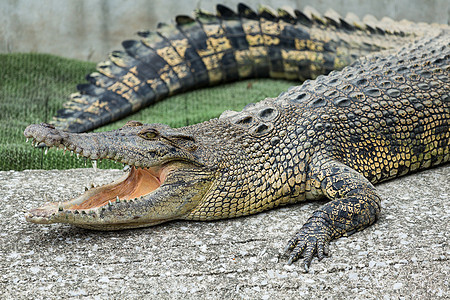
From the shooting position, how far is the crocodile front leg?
2.58 m

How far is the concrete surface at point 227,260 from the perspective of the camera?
2314 millimetres

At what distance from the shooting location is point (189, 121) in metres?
4.58

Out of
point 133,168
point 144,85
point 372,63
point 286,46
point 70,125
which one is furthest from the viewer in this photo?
point 286,46

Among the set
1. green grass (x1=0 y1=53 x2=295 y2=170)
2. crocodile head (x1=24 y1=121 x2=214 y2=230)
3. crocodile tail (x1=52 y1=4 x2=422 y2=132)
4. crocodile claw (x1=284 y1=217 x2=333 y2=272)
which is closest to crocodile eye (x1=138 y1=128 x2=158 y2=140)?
crocodile head (x1=24 y1=121 x2=214 y2=230)

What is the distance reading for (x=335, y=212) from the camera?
2.74 m

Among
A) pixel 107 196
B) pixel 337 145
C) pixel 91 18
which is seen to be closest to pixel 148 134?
pixel 107 196

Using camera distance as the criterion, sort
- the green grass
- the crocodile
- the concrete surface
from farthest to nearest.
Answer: the green grass → the crocodile → the concrete surface

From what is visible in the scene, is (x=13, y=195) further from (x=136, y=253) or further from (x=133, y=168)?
(x=136, y=253)

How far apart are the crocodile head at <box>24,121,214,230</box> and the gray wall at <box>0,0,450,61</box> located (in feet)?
14.8

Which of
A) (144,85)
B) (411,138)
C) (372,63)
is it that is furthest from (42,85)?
(411,138)

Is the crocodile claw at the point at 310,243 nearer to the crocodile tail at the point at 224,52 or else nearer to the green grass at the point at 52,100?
the green grass at the point at 52,100

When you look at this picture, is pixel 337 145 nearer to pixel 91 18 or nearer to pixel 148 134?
pixel 148 134

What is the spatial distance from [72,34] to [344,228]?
17.8 feet

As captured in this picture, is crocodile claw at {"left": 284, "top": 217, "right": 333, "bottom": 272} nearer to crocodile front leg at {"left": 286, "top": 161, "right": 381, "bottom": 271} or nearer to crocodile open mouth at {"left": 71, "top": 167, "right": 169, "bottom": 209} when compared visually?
crocodile front leg at {"left": 286, "top": 161, "right": 381, "bottom": 271}
